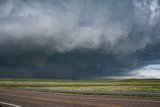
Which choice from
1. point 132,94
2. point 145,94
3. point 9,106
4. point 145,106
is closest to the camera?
point 9,106

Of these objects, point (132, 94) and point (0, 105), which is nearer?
point (0, 105)

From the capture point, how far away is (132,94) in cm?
5825

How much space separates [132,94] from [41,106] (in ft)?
116

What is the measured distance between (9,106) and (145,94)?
34.4m

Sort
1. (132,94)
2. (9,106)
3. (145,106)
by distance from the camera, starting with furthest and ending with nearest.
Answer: (132,94)
(145,106)
(9,106)

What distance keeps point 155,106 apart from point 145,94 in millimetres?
29157

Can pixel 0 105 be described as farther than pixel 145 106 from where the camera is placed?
No

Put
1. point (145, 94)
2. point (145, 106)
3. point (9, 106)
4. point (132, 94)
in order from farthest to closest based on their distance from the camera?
1. point (132, 94)
2. point (145, 94)
3. point (145, 106)
4. point (9, 106)

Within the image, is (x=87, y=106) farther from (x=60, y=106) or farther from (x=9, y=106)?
(x=9, y=106)

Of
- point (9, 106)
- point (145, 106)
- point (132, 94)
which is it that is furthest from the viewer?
point (132, 94)

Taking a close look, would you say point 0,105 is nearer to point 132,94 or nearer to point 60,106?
point 60,106

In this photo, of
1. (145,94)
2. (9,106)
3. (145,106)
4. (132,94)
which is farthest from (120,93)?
(9,106)

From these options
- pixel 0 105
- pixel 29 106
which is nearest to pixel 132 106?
pixel 29 106

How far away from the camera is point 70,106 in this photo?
82.5 feet
